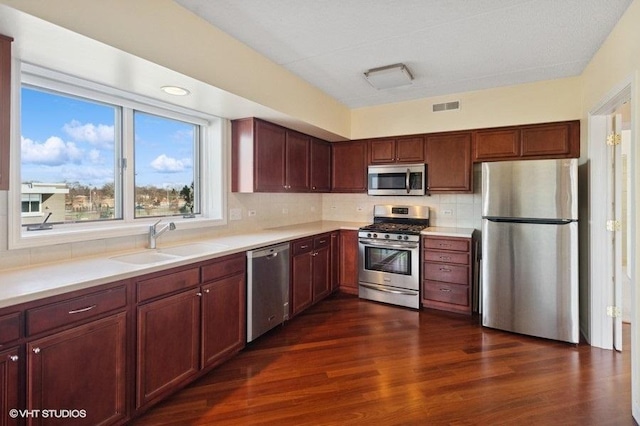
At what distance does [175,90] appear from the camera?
2340 millimetres

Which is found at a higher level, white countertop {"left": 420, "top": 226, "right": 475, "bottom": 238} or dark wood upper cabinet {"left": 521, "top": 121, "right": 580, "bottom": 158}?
dark wood upper cabinet {"left": 521, "top": 121, "right": 580, "bottom": 158}

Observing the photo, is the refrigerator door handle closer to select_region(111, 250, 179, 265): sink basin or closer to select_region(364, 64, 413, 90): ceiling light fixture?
select_region(364, 64, 413, 90): ceiling light fixture

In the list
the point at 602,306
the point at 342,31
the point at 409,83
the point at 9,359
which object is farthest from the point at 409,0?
the point at 602,306

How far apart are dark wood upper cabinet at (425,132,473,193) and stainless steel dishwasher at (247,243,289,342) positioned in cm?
209

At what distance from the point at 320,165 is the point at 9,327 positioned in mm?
3504

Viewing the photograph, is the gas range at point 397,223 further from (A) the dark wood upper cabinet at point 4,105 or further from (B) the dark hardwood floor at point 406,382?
(A) the dark wood upper cabinet at point 4,105

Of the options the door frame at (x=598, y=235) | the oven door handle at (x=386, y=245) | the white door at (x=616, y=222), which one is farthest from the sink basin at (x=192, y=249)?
the white door at (x=616, y=222)

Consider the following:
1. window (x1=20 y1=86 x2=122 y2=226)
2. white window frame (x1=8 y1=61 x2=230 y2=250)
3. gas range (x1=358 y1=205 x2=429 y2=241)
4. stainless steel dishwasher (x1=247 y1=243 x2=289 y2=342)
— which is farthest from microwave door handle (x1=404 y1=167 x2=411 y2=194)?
window (x1=20 y1=86 x2=122 y2=226)

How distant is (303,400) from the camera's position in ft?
6.73

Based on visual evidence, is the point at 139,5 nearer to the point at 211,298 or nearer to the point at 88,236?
the point at 88,236

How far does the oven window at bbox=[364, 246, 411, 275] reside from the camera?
3725 mm

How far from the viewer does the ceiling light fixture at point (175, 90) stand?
228 centimetres

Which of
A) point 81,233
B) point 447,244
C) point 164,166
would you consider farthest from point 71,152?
point 447,244

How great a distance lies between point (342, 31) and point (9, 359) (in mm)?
2662
